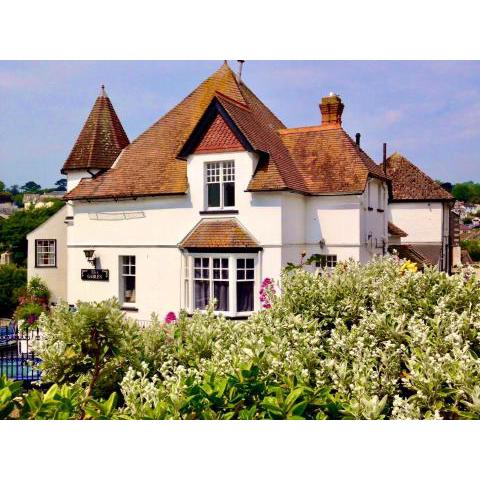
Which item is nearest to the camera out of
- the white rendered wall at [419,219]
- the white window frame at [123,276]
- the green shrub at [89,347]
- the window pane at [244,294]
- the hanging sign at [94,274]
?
the green shrub at [89,347]

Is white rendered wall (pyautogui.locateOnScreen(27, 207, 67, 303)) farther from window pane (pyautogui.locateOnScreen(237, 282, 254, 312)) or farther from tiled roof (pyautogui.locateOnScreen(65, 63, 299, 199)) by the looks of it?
window pane (pyautogui.locateOnScreen(237, 282, 254, 312))

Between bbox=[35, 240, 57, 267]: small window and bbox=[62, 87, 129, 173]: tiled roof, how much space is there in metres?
0.92

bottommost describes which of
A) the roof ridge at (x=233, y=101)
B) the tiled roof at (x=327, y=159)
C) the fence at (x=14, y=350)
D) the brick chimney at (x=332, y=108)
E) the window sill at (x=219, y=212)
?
→ the fence at (x=14, y=350)

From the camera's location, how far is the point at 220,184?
741cm

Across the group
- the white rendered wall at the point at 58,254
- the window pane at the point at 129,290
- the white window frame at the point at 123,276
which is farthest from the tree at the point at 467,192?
the white rendered wall at the point at 58,254

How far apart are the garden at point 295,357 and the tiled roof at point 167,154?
3655 millimetres

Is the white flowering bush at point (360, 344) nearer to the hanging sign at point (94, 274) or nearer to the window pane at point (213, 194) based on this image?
the hanging sign at point (94, 274)

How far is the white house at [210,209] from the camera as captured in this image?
716 centimetres

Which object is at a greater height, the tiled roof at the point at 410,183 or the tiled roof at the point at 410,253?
the tiled roof at the point at 410,183

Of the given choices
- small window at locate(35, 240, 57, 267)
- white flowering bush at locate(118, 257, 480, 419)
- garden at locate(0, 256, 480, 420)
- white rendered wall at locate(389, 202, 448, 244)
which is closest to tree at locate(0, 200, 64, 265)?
small window at locate(35, 240, 57, 267)

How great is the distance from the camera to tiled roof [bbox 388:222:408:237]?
773 cm
